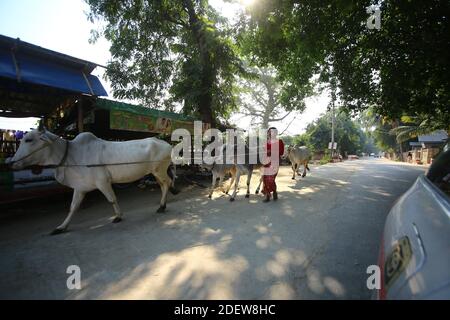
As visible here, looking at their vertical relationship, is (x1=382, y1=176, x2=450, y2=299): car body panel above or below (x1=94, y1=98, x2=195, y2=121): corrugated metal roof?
below

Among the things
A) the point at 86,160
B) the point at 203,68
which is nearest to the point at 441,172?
the point at 86,160

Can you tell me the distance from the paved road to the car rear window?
4.26 feet

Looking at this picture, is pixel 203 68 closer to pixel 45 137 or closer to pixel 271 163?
pixel 271 163

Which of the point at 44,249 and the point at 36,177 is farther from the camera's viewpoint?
the point at 36,177

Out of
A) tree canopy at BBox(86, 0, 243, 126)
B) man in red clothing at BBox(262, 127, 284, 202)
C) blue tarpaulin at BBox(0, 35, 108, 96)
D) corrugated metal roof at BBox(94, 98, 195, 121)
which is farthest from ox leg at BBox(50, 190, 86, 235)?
tree canopy at BBox(86, 0, 243, 126)

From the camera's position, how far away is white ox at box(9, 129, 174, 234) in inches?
197

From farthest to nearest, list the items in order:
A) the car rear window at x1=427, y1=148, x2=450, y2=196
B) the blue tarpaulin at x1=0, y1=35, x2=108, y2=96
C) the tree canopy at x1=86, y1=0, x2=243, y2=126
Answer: the tree canopy at x1=86, y1=0, x2=243, y2=126, the blue tarpaulin at x1=0, y1=35, x2=108, y2=96, the car rear window at x1=427, y1=148, x2=450, y2=196

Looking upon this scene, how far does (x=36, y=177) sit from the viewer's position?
24.3 ft

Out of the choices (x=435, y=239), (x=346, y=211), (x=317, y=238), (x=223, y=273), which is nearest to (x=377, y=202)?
(x=346, y=211)

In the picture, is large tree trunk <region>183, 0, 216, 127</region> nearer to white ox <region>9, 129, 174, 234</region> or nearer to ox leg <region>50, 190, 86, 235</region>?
white ox <region>9, 129, 174, 234</region>

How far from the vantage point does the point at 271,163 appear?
729 centimetres
